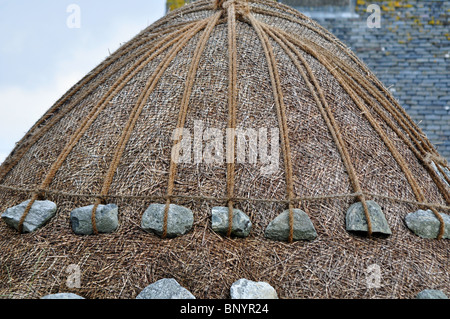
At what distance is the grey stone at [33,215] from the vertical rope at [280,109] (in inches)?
62.7

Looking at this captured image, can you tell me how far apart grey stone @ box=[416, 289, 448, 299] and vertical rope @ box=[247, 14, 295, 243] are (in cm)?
84

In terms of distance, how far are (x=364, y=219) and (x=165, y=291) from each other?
1.36 metres

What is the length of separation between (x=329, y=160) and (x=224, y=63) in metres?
1.09

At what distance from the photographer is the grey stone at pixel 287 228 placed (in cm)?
314

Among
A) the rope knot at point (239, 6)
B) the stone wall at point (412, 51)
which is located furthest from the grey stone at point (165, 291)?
the stone wall at point (412, 51)

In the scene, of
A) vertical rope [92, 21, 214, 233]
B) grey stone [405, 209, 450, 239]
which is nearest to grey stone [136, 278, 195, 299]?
vertical rope [92, 21, 214, 233]

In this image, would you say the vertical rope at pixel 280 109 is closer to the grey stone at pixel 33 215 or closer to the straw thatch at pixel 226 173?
the straw thatch at pixel 226 173

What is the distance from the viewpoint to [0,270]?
3248mm

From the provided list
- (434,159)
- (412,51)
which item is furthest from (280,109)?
(412,51)

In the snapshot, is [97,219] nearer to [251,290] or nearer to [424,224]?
[251,290]

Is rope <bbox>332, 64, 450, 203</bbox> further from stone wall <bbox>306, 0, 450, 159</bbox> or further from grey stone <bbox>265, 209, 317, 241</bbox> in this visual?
stone wall <bbox>306, 0, 450, 159</bbox>
